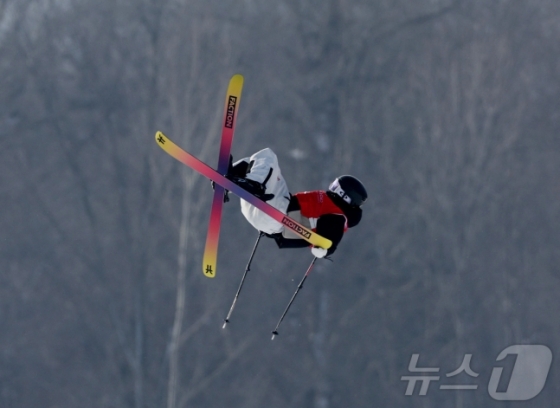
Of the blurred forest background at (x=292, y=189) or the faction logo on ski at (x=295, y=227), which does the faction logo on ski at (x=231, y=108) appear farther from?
the blurred forest background at (x=292, y=189)

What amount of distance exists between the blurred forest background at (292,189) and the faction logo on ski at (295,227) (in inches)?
374

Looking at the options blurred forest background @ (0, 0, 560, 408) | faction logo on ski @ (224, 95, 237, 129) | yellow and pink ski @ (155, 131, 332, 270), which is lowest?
yellow and pink ski @ (155, 131, 332, 270)

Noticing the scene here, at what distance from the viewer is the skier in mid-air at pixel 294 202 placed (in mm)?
7273

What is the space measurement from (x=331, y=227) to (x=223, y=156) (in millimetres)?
876

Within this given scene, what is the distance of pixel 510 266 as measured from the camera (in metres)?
17.8

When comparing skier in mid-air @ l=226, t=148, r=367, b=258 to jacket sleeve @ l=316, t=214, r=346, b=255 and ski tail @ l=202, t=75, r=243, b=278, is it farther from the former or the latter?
ski tail @ l=202, t=75, r=243, b=278

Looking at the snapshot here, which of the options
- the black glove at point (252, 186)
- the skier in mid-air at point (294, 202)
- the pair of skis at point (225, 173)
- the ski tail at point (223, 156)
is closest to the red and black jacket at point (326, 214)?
the skier in mid-air at point (294, 202)

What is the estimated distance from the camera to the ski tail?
7.29 m

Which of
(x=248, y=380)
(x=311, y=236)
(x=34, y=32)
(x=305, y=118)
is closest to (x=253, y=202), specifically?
(x=311, y=236)

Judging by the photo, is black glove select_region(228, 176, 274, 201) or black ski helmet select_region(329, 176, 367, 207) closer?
black glove select_region(228, 176, 274, 201)

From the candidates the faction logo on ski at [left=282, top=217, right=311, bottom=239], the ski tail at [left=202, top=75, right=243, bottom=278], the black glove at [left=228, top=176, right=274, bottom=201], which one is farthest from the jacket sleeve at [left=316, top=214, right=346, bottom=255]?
the ski tail at [left=202, top=75, right=243, bottom=278]

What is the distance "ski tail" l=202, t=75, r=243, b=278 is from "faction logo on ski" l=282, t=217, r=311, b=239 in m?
0.45

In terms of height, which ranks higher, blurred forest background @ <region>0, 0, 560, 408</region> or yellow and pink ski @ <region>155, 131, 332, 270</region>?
blurred forest background @ <region>0, 0, 560, 408</region>

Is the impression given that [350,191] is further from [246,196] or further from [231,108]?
[231,108]
